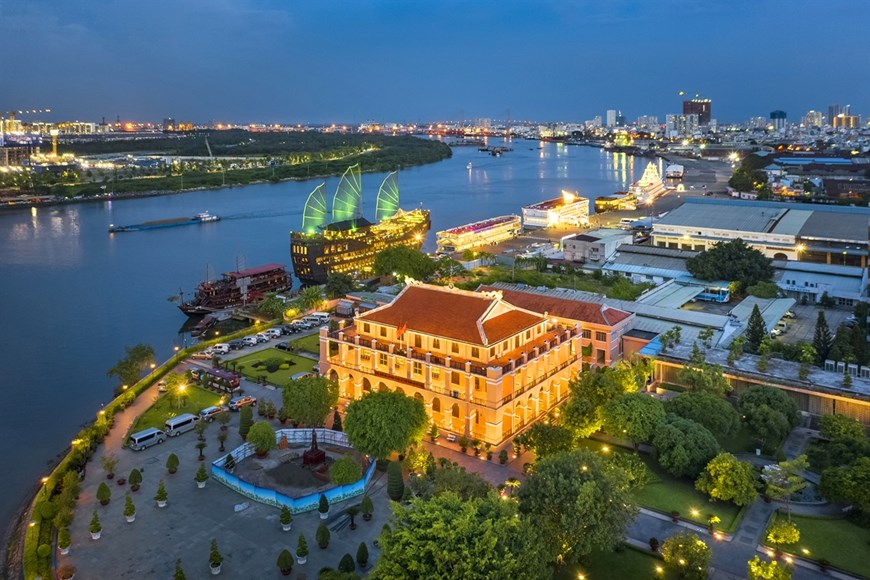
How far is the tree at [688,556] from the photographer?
26.9 ft

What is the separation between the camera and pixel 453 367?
12297mm

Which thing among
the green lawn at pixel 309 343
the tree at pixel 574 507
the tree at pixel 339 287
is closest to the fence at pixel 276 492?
the tree at pixel 574 507

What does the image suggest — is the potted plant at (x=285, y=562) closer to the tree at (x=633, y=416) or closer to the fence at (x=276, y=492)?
the fence at (x=276, y=492)

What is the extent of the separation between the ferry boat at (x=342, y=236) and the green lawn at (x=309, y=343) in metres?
8.73

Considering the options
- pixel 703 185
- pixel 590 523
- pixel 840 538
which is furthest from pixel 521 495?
pixel 703 185

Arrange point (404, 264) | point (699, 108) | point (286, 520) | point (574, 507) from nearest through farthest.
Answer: point (574, 507), point (286, 520), point (404, 264), point (699, 108)

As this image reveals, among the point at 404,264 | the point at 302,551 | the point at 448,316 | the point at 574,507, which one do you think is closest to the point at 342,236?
the point at 404,264

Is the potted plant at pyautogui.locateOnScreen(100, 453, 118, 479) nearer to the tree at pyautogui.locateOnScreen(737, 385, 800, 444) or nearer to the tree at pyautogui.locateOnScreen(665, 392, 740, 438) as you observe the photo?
the tree at pyautogui.locateOnScreen(665, 392, 740, 438)

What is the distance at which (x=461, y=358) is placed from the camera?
1252 centimetres

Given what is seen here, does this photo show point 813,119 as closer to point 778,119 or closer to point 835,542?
point 778,119

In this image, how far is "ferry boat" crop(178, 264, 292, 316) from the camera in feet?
75.2

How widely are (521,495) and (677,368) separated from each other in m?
7.06

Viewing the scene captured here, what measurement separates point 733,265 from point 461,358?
13587mm

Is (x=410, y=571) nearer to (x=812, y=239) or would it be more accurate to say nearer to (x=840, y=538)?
(x=840, y=538)
